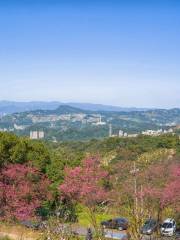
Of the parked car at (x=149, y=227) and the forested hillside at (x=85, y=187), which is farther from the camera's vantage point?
the forested hillside at (x=85, y=187)

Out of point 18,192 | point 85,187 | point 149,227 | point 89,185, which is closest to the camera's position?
point 149,227

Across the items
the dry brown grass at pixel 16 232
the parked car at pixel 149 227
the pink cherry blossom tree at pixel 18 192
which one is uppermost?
the parked car at pixel 149 227

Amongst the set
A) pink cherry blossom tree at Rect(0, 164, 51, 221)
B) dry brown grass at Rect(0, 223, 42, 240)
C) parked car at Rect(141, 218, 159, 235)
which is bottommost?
dry brown grass at Rect(0, 223, 42, 240)

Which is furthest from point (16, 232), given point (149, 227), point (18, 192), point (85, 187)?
point (149, 227)

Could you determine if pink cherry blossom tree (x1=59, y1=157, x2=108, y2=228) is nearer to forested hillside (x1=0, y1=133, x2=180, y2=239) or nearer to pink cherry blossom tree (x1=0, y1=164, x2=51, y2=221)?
forested hillside (x1=0, y1=133, x2=180, y2=239)

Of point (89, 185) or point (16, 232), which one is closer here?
point (89, 185)

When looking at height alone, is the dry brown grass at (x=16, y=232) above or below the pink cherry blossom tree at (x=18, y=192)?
below

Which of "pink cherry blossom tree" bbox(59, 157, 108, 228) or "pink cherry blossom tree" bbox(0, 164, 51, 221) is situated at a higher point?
"pink cherry blossom tree" bbox(59, 157, 108, 228)

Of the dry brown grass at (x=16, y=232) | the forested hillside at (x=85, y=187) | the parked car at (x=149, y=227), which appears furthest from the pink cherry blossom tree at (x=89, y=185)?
the dry brown grass at (x=16, y=232)

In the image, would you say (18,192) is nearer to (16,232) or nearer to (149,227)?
(16,232)

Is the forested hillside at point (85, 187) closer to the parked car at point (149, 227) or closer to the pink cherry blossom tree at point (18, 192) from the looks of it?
the pink cherry blossom tree at point (18, 192)

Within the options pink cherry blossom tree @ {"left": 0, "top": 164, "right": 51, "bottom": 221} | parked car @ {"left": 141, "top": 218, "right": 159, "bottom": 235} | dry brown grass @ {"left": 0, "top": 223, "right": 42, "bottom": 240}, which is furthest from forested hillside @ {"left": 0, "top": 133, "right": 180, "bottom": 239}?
dry brown grass @ {"left": 0, "top": 223, "right": 42, "bottom": 240}
